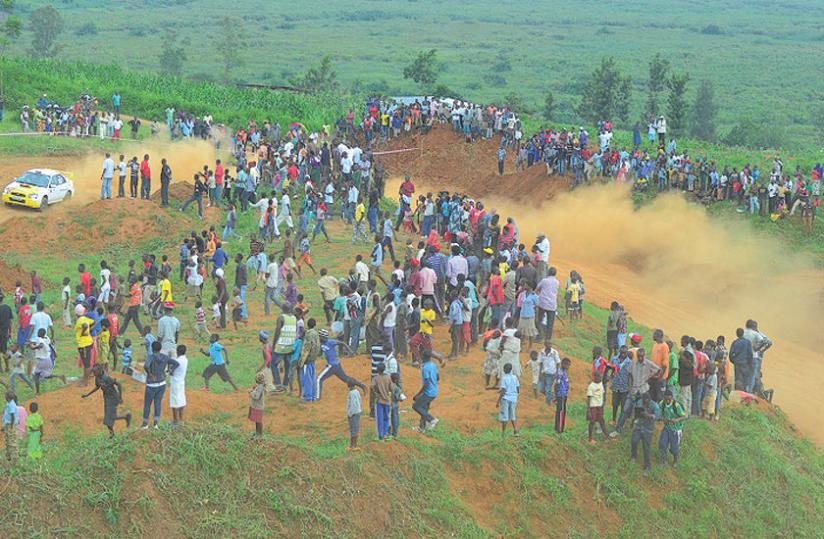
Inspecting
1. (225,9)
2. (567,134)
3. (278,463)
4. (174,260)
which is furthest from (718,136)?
(225,9)

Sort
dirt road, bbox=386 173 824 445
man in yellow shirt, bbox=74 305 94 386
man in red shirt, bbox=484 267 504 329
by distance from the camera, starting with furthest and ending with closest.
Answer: dirt road, bbox=386 173 824 445 < man in red shirt, bbox=484 267 504 329 < man in yellow shirt, bbox=74 305 94 386

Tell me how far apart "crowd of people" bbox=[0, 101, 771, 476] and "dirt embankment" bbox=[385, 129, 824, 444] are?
5.27m

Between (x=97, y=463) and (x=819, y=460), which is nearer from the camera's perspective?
(x=97, y=463)

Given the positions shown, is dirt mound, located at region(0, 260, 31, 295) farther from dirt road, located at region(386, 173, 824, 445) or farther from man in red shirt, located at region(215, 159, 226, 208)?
dirt road, located at region(386, 173, 824, 445)

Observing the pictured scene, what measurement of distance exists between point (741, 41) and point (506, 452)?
359 feet

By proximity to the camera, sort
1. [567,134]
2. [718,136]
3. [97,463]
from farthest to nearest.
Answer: [718,136] → [567,134] → [97,463]

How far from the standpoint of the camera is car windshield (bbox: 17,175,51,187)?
35000 millimetres

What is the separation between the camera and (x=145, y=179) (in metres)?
33.5

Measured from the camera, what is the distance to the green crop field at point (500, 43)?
301 feet

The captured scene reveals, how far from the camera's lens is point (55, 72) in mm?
58281

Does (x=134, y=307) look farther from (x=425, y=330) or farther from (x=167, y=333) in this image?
(x=425, y=330)

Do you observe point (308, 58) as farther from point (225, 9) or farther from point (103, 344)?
point (103, 344)

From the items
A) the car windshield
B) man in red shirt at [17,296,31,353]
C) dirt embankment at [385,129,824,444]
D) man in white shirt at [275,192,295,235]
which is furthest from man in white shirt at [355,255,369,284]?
the car windshield

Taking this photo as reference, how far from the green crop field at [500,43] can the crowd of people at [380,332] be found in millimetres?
35770
